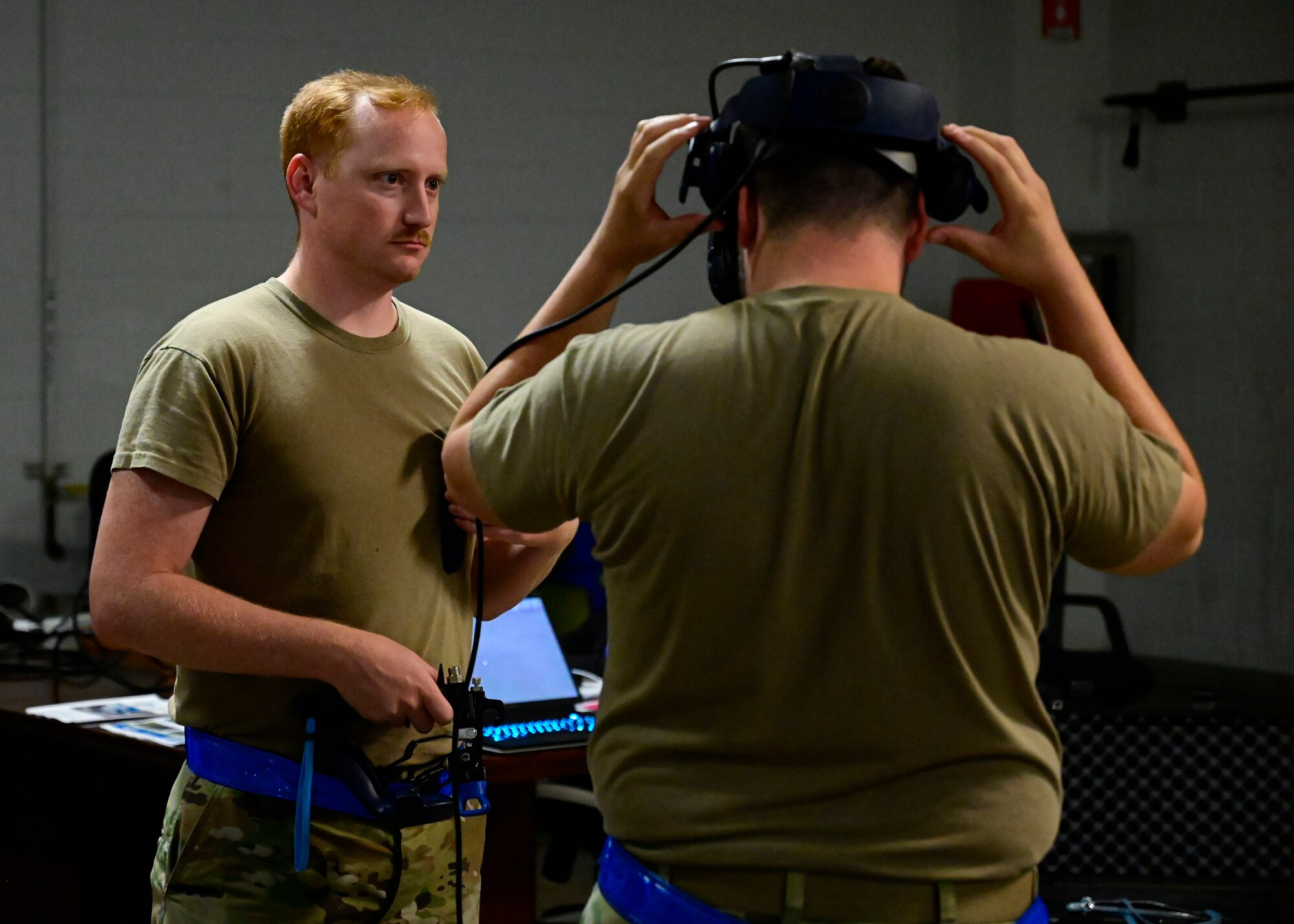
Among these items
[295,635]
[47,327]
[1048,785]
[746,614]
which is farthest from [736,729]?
[47,327]

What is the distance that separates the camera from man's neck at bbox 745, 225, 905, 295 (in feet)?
3.40

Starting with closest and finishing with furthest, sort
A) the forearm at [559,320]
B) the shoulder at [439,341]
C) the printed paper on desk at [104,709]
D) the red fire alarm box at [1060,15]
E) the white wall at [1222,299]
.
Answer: the forearm at [559,320]
the shoulder at [439,341]
the printed paper on desk at [104,709]
the white wall at [1222,299]
the red fire alarm box at [1060,15]

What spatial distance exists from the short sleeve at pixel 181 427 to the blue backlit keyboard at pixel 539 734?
0.93 m

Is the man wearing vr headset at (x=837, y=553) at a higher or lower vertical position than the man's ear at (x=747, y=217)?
lower

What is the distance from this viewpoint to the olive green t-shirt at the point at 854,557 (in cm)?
96

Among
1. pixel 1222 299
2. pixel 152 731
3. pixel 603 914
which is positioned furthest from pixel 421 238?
pixel 1222 299

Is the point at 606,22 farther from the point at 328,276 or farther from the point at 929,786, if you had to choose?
the point at 929,786

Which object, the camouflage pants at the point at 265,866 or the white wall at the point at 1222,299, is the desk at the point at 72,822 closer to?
the camouflage pants at the point at 265,866

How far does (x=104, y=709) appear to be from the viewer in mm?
2504

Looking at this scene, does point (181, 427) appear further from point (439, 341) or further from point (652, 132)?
point (652, 132)

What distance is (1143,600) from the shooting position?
193 inches

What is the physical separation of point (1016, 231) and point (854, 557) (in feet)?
1.10

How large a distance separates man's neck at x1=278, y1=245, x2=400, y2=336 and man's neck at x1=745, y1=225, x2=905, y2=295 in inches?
24.1

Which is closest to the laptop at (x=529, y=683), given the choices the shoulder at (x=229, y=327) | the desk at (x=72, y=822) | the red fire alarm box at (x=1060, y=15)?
the desk at (x=72, y=822)
